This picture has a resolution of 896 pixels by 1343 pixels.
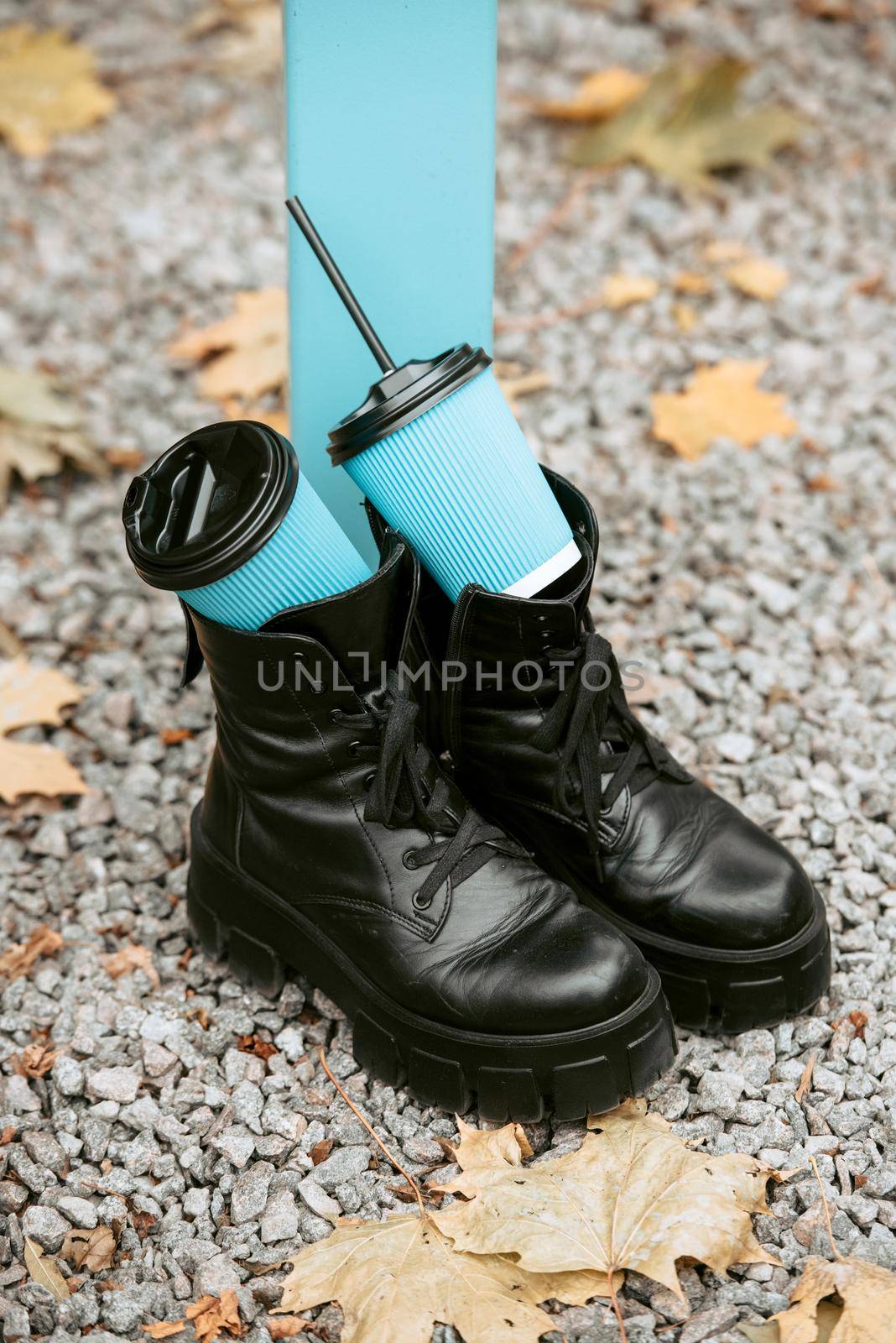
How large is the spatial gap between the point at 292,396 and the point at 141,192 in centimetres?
184

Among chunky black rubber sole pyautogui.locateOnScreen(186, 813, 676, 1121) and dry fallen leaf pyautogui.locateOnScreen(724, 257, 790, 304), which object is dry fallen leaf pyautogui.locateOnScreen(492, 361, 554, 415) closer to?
dry fallen leaf pyautogui.locateOnScreen(724, 257, 790, 304)

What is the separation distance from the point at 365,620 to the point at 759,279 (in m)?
2.08

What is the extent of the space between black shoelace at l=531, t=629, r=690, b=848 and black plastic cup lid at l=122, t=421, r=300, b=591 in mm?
411

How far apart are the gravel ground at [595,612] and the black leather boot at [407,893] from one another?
0.34 ft

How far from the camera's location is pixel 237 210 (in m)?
3.46

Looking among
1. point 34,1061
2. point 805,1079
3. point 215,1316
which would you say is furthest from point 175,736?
point 805,1079

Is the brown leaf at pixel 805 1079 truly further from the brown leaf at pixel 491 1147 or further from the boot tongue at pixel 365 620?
the boot tongue at pixel 365 620

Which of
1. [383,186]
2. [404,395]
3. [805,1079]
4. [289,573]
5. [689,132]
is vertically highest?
[383,186]

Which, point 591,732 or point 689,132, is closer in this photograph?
point 591,732

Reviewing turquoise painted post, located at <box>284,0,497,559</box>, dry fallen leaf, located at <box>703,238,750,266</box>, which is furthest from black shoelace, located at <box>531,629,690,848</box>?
dry fallen leaf, located at <box>703,238,750,266</box>

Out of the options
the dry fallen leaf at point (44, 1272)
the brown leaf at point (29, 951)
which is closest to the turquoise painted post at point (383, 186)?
A: the brown leaf at point (29, 951)

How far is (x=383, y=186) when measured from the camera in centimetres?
184

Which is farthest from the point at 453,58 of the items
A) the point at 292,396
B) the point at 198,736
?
the point at 198,736

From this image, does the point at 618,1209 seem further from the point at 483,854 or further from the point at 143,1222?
the point at 143,1222
